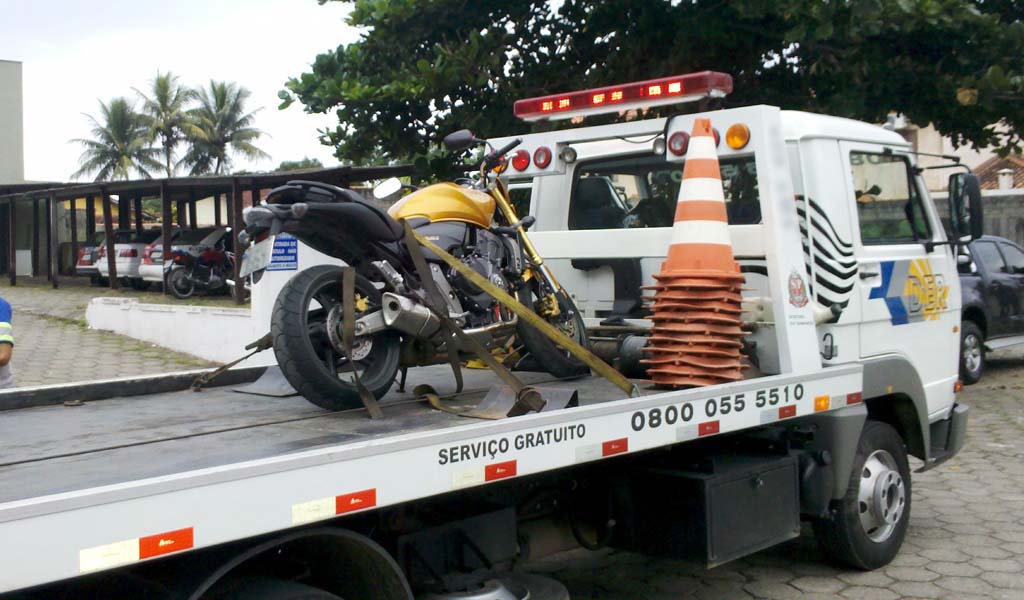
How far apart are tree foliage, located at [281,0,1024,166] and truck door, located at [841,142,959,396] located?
12.3 feet

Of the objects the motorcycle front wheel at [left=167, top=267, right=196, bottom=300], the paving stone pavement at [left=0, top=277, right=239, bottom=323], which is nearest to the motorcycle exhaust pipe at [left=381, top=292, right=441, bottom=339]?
the paving stone pavement at [left=0, top=277, right=239, bottom=323]

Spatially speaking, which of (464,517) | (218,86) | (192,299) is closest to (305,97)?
(464,517)

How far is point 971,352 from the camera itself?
39.8 ft

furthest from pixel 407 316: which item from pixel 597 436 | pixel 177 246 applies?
pixel 177 246

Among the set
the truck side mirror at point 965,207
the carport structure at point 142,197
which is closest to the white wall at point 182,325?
the carport structure at point 142,197

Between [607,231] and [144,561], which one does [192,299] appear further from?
[144,561]

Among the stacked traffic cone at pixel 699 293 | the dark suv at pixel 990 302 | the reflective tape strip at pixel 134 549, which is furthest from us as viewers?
the dark suv at pixel 990 302

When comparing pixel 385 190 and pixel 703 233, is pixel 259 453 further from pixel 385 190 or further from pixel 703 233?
pixel 703 233

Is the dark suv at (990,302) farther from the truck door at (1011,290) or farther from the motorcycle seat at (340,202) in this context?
the motorcycle seat at (340,202)

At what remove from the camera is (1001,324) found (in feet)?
41.4

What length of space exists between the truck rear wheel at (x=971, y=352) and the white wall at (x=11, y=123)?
118 ft

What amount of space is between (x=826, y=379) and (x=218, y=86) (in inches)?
2123

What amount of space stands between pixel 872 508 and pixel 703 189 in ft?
6.23

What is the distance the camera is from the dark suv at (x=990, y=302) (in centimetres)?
1213
